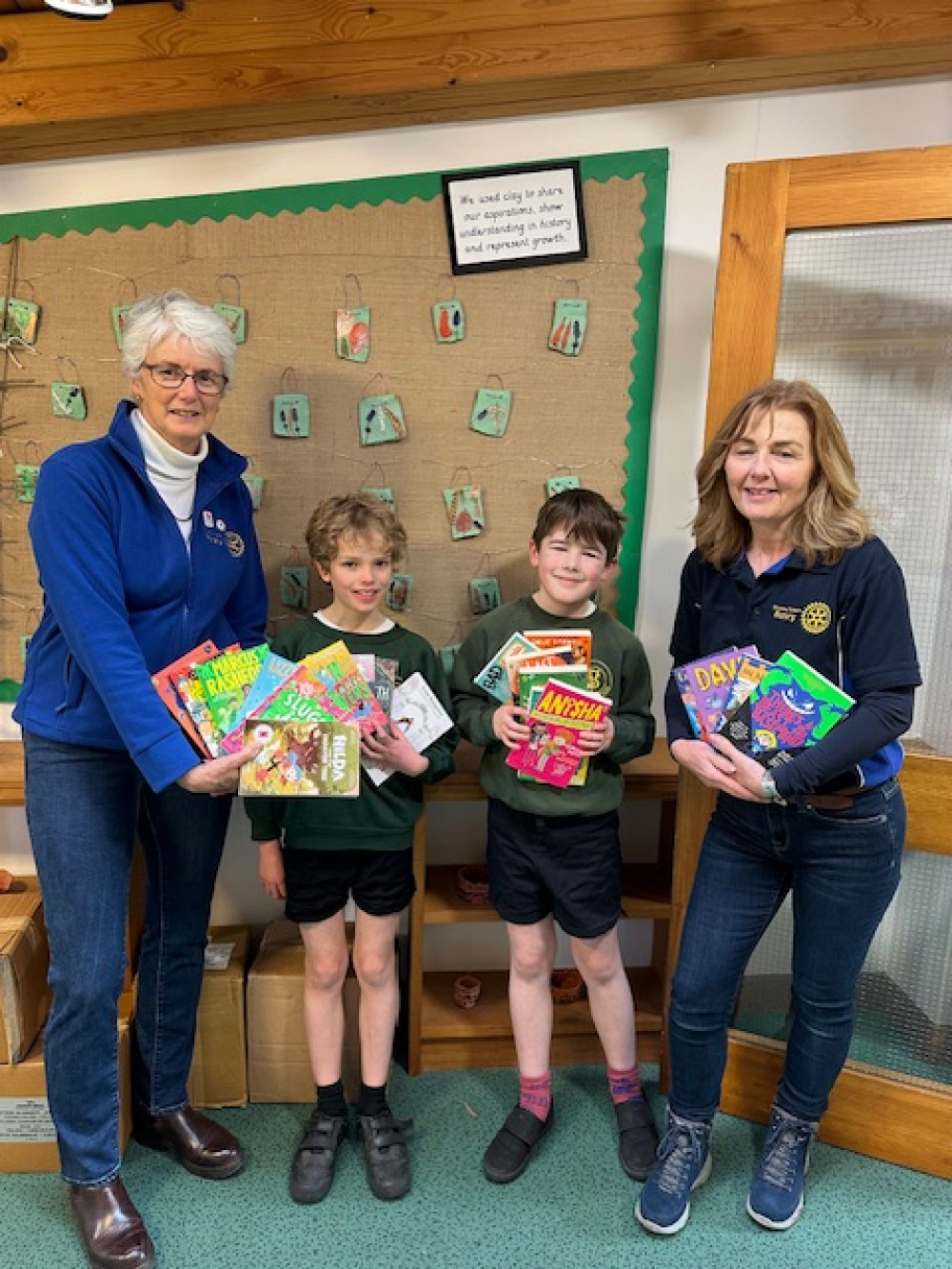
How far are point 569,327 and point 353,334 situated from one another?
0.55 m

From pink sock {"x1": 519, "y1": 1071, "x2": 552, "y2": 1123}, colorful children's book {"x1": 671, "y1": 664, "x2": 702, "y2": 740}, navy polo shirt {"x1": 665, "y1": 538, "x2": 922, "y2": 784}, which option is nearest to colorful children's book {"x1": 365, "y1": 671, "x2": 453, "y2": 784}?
colorful children's book {"x1": 671, "y1": 664, "x2": 702, "y2": 740}

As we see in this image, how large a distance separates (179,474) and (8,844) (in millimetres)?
1492

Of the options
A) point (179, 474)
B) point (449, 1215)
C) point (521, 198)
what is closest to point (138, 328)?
point (179, 474)

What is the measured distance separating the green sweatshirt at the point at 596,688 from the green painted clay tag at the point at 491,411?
0.55 m

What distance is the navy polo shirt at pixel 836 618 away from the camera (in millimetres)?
1539

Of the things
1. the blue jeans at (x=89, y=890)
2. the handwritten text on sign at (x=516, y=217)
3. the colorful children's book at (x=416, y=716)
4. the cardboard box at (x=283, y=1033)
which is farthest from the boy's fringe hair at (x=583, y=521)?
the cardboard box at (x=283, y=1033)

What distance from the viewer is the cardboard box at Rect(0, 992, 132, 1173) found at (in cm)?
186

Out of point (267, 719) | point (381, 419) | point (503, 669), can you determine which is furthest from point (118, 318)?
point (503, 669)

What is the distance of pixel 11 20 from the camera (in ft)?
6.95

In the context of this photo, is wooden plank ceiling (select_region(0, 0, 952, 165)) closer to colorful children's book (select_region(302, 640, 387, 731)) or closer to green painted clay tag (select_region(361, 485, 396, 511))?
green painted clay tag (select_region(361, 485, 396, 511))

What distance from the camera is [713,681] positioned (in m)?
1.66

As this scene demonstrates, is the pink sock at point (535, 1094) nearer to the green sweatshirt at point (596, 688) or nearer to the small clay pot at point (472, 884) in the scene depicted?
the small clay pot at point (472, 884)

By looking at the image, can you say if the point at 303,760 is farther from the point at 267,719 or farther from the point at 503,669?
the point at 503,669

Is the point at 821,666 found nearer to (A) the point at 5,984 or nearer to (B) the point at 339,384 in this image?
(B) the point at 339,384
